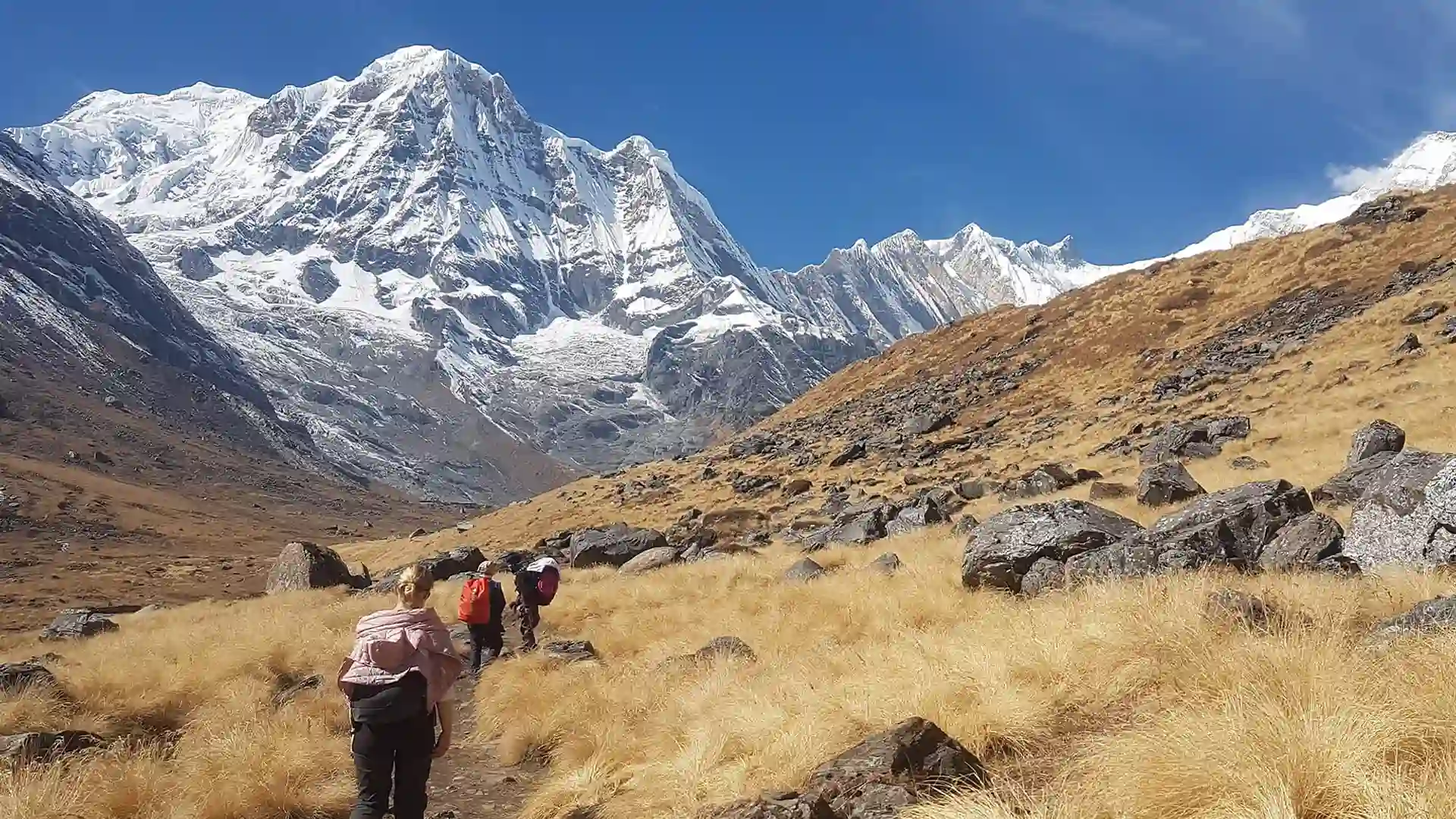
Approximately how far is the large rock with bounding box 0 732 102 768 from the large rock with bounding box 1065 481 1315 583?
10827 millimetres

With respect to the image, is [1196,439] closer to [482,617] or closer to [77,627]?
[482,617]

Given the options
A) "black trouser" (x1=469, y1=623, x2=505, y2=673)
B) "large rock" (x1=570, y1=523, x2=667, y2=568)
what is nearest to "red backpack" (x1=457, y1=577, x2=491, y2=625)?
"black trouser" (x1=469, y1=623, x2=505, y2=673)

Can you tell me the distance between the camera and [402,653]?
568 centimetres

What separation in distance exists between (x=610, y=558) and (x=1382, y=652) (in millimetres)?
26239

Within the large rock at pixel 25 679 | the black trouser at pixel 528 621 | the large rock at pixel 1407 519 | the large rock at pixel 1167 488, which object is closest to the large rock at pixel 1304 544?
the large rock at pixel 1407 519

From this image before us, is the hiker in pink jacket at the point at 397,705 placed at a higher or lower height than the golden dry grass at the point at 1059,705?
higher

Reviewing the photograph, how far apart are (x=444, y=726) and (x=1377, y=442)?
18.1 metres

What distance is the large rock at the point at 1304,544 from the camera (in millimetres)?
9180

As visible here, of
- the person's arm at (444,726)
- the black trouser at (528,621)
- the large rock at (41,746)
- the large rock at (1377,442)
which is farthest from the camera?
the large rock at (1377,442)

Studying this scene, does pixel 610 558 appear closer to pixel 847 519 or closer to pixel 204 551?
pixel 847 519

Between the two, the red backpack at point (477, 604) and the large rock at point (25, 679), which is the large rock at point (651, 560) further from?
the large rock at point (25, 679)

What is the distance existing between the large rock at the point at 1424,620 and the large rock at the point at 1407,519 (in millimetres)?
2505

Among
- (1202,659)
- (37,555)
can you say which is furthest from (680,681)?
(37,555)

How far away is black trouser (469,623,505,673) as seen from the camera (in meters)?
13.8
